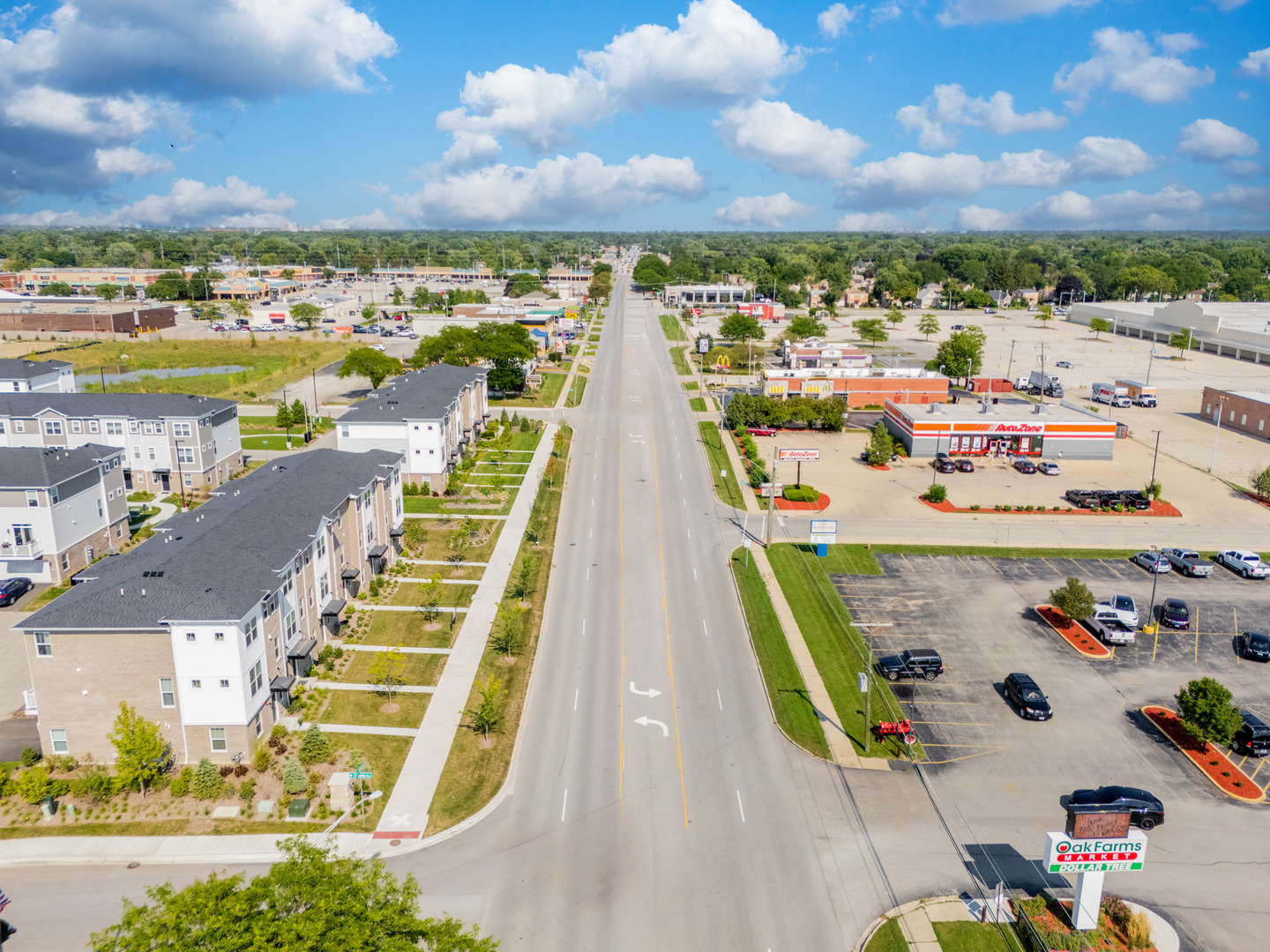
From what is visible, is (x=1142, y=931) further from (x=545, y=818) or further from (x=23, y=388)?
(x=23, y=388)

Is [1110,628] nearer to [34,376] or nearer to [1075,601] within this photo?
[1075,601]

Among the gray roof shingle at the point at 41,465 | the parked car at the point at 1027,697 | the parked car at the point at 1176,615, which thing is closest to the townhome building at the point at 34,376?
the gray roof shingle at the point at 41,465

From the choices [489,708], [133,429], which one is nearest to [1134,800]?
[489,708]

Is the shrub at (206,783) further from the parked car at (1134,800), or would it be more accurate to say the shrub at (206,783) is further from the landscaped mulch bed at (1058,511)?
the landscaped mulch bed at (1058,511)

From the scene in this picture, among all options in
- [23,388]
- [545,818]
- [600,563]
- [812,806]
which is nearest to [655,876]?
[545,818]

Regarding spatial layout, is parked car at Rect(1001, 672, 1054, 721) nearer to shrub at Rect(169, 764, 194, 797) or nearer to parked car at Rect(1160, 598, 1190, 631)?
parked car at Rect(1160, 598, 1190, 631)
